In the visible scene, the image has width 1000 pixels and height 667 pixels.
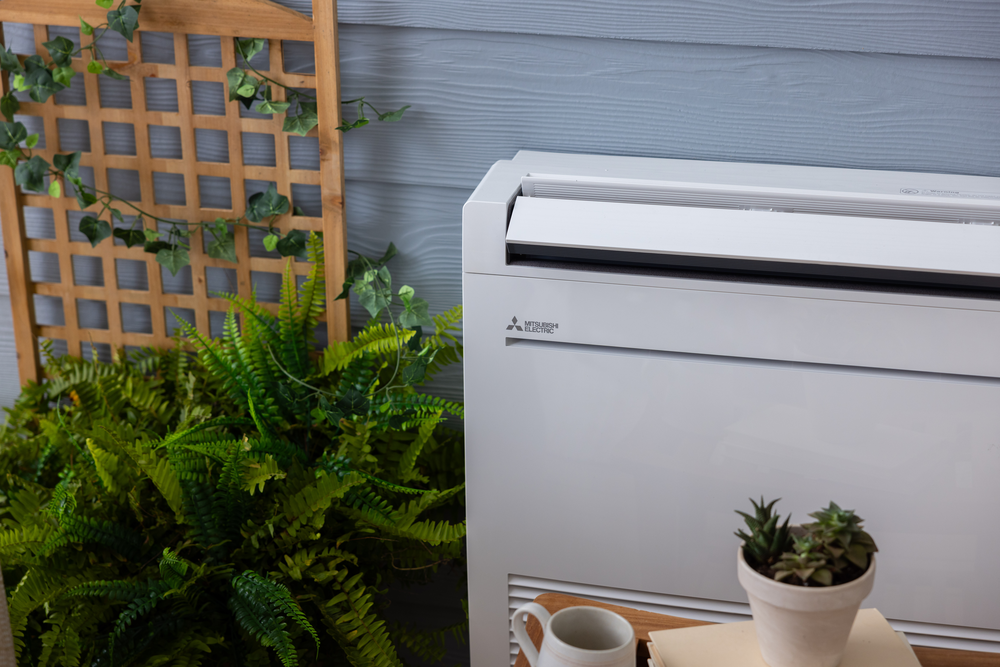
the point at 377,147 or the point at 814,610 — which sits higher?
the point at 377,147

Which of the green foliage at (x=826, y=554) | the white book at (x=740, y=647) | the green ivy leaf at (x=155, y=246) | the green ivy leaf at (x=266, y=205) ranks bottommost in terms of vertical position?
the white book at (x=740, y=647)

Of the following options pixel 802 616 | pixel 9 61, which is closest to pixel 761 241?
pixel 802 616

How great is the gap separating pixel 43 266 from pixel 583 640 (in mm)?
1547

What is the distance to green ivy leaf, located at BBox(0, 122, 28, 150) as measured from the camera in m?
1.41

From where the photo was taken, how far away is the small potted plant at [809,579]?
0.51 m

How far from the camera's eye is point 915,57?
1.23 meters

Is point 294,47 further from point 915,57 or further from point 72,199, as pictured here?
point 915,57

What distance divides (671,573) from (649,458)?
20 centimetres

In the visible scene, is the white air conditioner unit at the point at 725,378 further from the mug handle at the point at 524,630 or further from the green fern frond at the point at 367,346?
the mug handle at the point at 524,630

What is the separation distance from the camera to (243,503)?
122 cm

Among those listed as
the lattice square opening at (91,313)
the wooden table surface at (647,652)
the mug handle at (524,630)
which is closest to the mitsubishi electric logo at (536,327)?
the wooden table surface at (647,652)

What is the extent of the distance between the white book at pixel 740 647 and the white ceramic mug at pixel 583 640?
68 millimetres

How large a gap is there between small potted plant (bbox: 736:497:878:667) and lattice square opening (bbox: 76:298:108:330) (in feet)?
5.04

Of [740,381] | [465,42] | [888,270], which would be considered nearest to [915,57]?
[888,270]
